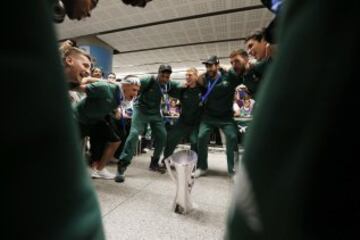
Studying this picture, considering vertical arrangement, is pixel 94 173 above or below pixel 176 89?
below

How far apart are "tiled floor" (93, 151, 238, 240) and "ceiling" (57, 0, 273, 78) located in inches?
135

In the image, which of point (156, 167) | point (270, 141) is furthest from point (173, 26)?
point (270, 141)

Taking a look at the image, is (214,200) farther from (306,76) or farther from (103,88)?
(306,76)

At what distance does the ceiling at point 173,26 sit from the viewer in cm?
465

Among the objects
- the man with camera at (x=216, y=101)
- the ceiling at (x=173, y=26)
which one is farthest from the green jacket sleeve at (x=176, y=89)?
the ceiling at (x=173, y=26)

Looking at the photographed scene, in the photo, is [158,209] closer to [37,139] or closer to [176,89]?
[37,139]

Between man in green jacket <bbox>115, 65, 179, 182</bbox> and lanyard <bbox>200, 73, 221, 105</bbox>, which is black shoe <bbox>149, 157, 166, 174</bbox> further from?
lanyard <bbox>200, 73, 221, 105</bbox>

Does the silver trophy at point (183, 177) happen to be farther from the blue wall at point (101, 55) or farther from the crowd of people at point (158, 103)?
the blue wall at point (101, 55)

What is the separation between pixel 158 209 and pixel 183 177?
1.03ft

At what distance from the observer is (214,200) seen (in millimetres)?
1832

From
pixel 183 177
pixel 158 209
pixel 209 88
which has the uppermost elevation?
pixel 209 88

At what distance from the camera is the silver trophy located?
4.88ft

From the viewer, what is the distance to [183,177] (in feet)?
4.89

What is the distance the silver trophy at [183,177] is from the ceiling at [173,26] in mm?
3656
